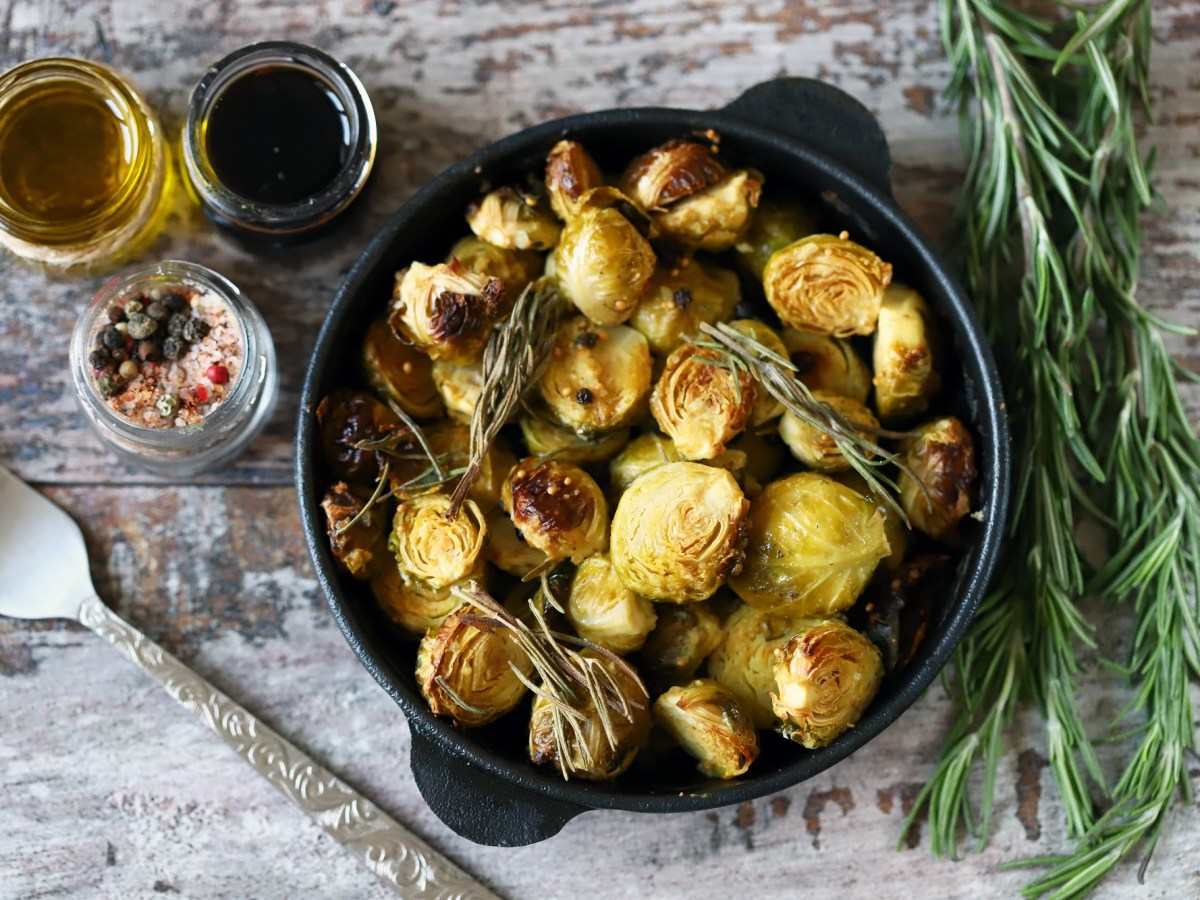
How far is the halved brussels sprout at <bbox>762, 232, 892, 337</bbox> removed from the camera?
1.35 meters

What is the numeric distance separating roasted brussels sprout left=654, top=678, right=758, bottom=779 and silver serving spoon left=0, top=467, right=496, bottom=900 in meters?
0.46

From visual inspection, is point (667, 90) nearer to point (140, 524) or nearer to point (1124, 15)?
point (1124, 15)

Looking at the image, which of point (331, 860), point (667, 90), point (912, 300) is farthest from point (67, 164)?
point (912, 300)

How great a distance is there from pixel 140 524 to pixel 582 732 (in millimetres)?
758

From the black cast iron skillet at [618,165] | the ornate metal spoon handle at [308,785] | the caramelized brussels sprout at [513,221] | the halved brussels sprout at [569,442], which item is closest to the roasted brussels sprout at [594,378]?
the halved brussels sprout at [569,442]

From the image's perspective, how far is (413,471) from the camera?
1.40 meters

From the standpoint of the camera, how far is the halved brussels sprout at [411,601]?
4.41 ft

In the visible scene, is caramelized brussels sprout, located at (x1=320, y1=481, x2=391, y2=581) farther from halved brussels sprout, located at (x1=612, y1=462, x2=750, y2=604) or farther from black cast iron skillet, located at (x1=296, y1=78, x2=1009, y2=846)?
halved brussels sprout, located at (x1=612, y1=462, x2=750, y2=604)

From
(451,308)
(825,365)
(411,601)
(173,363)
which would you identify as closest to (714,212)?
(825,365)

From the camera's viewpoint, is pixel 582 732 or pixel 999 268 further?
pixel 999 268

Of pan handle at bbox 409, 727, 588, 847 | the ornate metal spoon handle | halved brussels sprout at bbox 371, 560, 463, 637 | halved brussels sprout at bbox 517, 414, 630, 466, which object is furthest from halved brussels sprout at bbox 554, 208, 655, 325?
the ornate metal spoon handle

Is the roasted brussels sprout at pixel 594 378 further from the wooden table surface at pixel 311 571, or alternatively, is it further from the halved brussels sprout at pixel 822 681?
the wooden table surface at pixel 311 571

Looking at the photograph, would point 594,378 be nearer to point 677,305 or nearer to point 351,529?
point 677,305

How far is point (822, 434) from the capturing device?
51.6 inches
